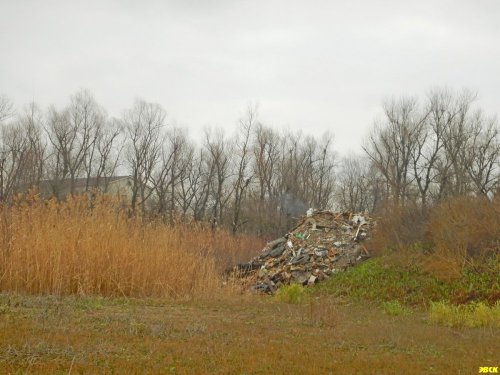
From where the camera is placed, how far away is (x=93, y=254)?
9641mm

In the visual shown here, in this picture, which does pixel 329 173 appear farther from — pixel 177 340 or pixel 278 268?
pixel 177 340

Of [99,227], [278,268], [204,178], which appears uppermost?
[204,178]

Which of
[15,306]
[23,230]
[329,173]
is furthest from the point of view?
[329,173]

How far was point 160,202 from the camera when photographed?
44.1 m

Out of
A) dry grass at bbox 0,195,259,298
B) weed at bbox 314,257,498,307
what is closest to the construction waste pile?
weed at bbox 314,257,498,307

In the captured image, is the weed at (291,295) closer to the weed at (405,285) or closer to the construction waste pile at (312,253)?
the weed at (405,285)

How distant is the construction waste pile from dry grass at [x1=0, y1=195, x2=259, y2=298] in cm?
637

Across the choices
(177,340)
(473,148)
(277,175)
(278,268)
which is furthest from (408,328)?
(277,175)

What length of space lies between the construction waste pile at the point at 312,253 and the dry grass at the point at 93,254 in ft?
20.9

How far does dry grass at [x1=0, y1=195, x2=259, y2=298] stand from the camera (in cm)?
907

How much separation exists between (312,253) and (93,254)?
12311mm

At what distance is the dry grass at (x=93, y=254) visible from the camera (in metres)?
9.07

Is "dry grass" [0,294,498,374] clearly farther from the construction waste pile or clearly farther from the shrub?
the construction waste pile

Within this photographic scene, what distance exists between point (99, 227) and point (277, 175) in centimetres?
3839
